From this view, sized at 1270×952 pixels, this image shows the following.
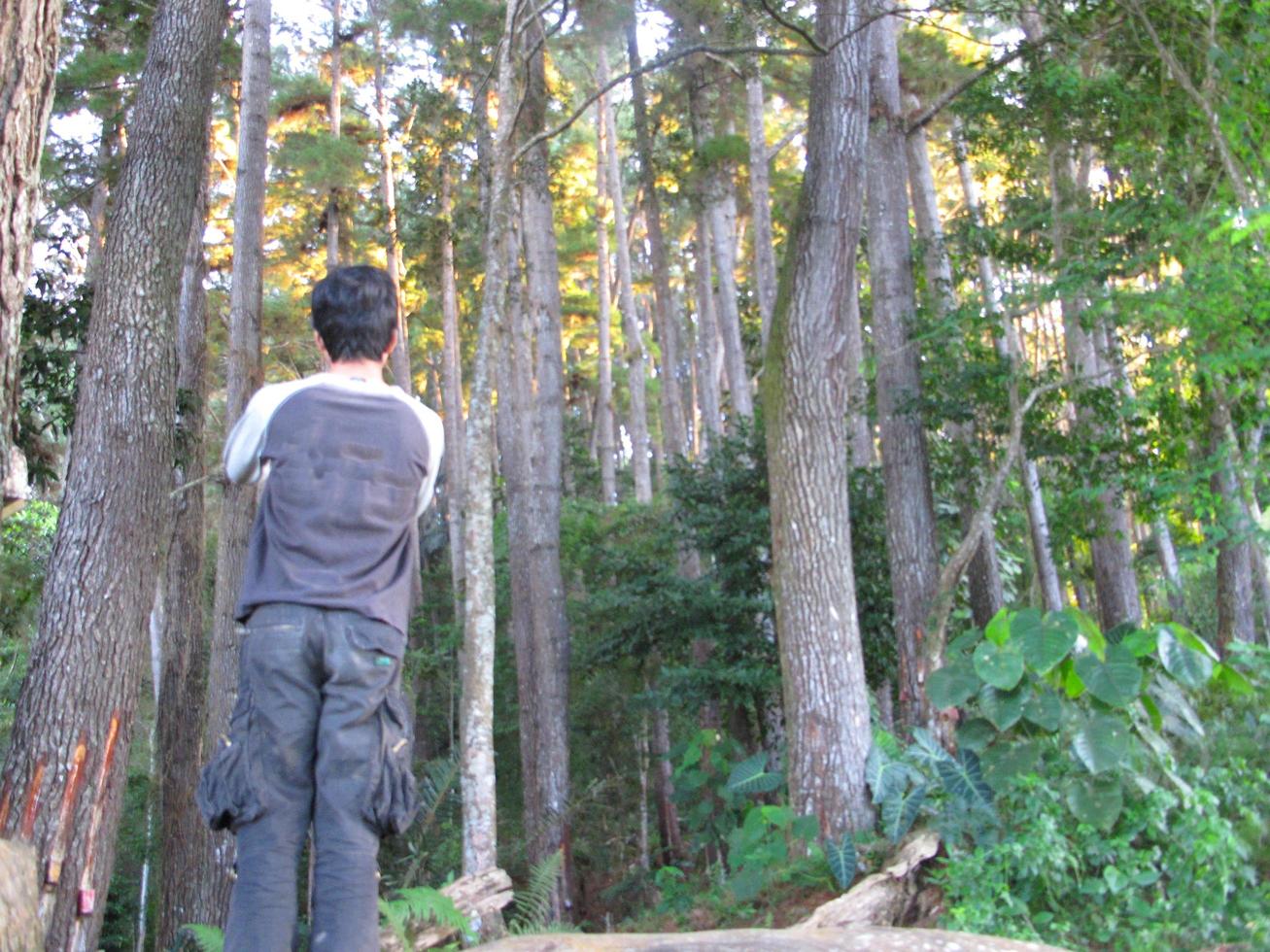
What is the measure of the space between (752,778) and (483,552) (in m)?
3.06

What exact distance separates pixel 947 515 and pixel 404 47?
14887 mm

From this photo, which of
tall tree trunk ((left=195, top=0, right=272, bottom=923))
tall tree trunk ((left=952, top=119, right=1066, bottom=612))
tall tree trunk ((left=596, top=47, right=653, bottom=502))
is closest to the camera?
tall tree trunk ((left=195, top=0, right=272, bottom=923))

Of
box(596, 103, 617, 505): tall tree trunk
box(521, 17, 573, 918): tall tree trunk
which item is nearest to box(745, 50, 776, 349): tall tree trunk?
box(521, 17, 573, 918): tall tree trunk

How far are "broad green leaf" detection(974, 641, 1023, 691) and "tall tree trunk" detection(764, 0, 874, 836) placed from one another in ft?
6.76

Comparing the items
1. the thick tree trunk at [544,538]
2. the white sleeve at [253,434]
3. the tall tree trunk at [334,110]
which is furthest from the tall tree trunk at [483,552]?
the tall tree trunk at [334,110]

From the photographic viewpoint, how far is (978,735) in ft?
22.7

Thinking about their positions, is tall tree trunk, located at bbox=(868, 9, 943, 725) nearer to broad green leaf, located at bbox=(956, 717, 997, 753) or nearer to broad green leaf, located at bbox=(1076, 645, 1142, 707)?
broad green leaf, located at bbox=(956, 717, 997, 753)

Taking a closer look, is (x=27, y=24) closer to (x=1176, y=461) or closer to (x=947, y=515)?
(x=1176, y=461)

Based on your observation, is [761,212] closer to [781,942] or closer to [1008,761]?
[1008,761]

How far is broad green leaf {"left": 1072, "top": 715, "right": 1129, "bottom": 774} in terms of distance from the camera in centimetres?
629

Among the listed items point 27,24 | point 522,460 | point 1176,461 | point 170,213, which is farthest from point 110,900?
point 27,24

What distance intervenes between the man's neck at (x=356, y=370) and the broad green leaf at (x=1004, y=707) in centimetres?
474

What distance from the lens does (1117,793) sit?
629 centimetres

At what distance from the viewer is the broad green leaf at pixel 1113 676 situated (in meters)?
6.51
